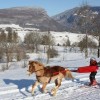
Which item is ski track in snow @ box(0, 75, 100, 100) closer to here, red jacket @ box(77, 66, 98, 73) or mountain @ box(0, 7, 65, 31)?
red jacket @ box(77, 66, 98, 73)

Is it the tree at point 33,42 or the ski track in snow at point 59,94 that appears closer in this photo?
the ski track in snow at point 59,94

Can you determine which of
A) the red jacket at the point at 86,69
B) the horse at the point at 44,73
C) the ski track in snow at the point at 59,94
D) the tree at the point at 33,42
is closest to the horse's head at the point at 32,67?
the horse at the point at 44,73

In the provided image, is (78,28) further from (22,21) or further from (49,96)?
(22,21)

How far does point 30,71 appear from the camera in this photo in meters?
11.0

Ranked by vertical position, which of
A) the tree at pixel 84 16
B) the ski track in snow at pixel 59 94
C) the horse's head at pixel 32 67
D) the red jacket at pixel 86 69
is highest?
the tree at pixel 84 16

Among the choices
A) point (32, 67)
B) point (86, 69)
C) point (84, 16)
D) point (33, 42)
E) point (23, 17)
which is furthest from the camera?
point (23, 17)

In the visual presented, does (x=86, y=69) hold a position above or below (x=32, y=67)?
below

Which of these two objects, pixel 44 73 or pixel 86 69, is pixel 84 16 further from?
pixel 44 73

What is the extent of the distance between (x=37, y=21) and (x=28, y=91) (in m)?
165

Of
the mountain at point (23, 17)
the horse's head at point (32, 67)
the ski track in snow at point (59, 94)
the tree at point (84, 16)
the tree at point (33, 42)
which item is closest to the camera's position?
the horse's head at point (32, 67)

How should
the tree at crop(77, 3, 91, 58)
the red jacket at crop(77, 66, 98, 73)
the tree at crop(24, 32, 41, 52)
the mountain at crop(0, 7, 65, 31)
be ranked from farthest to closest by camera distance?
the mountain at crop(0, 7, 65, 31) < the tree at crop(24, 32, 41, 52) < the tree at crop(77, 3, 91, 58) < the red jacket at crop(77, 66, 98, 73)

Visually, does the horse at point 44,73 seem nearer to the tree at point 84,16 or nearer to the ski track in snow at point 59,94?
the ski track in snow at point 59,94

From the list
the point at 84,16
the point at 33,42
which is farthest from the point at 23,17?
the point at 84,16

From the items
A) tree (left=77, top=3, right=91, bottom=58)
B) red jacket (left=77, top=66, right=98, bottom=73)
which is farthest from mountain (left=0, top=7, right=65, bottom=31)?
red jacket (left=77, top=66, right=98, bottom=73)
